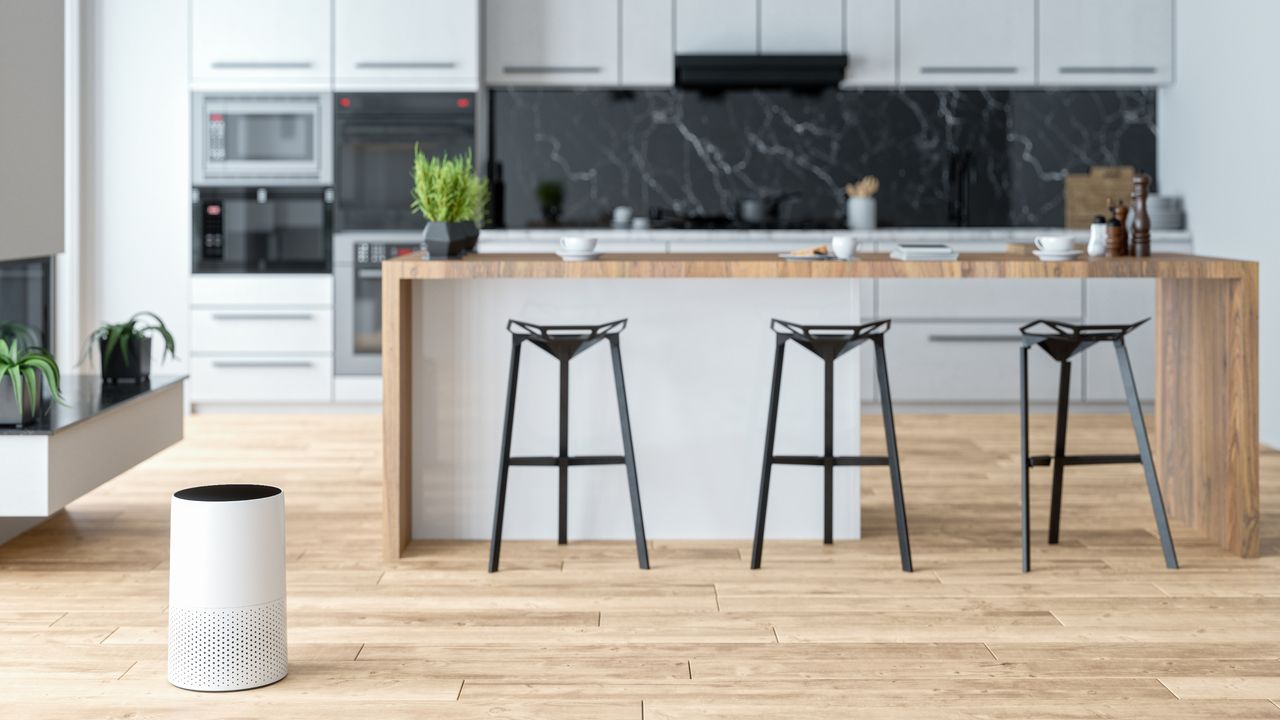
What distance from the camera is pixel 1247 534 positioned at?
12.6 ft

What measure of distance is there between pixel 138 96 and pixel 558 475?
3.77 m

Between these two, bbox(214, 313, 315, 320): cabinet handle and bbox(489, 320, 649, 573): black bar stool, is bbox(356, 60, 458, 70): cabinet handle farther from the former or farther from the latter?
bbox(489, 320, 649, 573): black bar stool

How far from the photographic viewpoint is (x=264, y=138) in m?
6.58

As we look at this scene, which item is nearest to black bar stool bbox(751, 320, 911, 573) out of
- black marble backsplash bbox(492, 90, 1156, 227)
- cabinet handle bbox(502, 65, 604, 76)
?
cabinet handle bbox(502, 65, 604, 76)

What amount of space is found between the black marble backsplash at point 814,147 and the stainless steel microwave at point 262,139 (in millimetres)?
1022

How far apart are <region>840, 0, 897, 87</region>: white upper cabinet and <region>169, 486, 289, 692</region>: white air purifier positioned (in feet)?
15.8

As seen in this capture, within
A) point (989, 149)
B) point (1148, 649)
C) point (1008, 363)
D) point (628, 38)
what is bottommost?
point (1148, 649)

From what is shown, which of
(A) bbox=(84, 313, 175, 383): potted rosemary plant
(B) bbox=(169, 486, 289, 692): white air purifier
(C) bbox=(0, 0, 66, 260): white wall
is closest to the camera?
(B) bbox=(169, 486, 289, 692): white air purifier

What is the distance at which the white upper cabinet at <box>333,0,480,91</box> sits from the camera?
21.4 ft

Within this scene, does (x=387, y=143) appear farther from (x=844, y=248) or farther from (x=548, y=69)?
(x=844, y=248)

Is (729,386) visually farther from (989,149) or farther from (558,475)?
(989,149)

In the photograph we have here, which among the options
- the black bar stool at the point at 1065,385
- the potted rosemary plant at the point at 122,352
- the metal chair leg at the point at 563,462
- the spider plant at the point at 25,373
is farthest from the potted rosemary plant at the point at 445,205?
the black bar stool at the point at 1065,385

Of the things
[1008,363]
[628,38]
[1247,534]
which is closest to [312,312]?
[628,38]

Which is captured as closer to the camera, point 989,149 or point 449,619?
point 449,619
